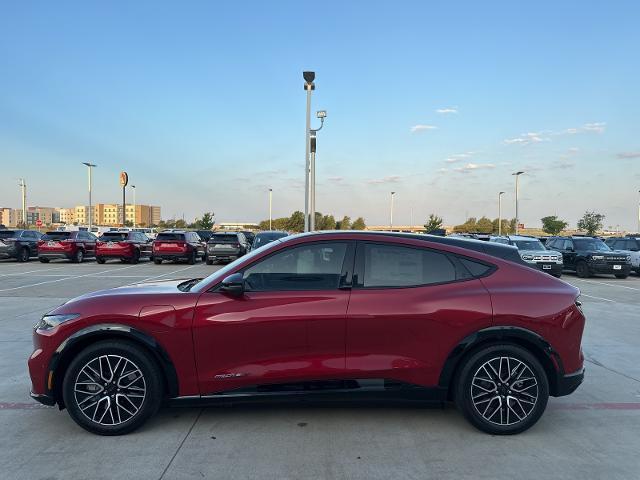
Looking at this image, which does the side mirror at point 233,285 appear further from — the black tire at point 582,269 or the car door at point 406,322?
the black tire at point 582,269

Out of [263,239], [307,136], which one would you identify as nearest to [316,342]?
[263,239]

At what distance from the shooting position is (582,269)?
19.7 meters

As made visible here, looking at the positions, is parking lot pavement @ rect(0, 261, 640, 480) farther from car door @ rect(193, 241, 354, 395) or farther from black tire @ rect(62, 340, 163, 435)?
car door @ rect(193, 241, 354, 395)

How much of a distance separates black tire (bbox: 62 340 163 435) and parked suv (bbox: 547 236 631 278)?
19635 mm

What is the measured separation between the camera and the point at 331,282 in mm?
4031

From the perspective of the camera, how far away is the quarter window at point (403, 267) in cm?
408

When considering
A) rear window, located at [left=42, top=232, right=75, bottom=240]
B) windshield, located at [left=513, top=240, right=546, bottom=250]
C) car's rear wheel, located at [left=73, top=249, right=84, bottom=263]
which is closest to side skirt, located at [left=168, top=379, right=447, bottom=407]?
windshield, located at [left=513, top=240, right=546, bottom=250]

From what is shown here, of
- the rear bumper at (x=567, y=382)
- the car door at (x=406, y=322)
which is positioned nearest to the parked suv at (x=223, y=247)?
the car door at (x=406, y=322)

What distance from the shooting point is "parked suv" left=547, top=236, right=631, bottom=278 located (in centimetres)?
1897

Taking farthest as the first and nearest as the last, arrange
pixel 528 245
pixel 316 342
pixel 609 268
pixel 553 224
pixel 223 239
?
pixel 553 224 < pixel 223 239 < pixel 528 245 < pixel 609 268 < pixel 316 342

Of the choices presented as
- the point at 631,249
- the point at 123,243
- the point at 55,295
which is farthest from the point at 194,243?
the point at 631,249

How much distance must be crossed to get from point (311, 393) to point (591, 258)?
18.9m

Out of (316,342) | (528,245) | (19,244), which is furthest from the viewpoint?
(19,244)

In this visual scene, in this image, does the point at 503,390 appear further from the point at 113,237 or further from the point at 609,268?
the point at 113,237
